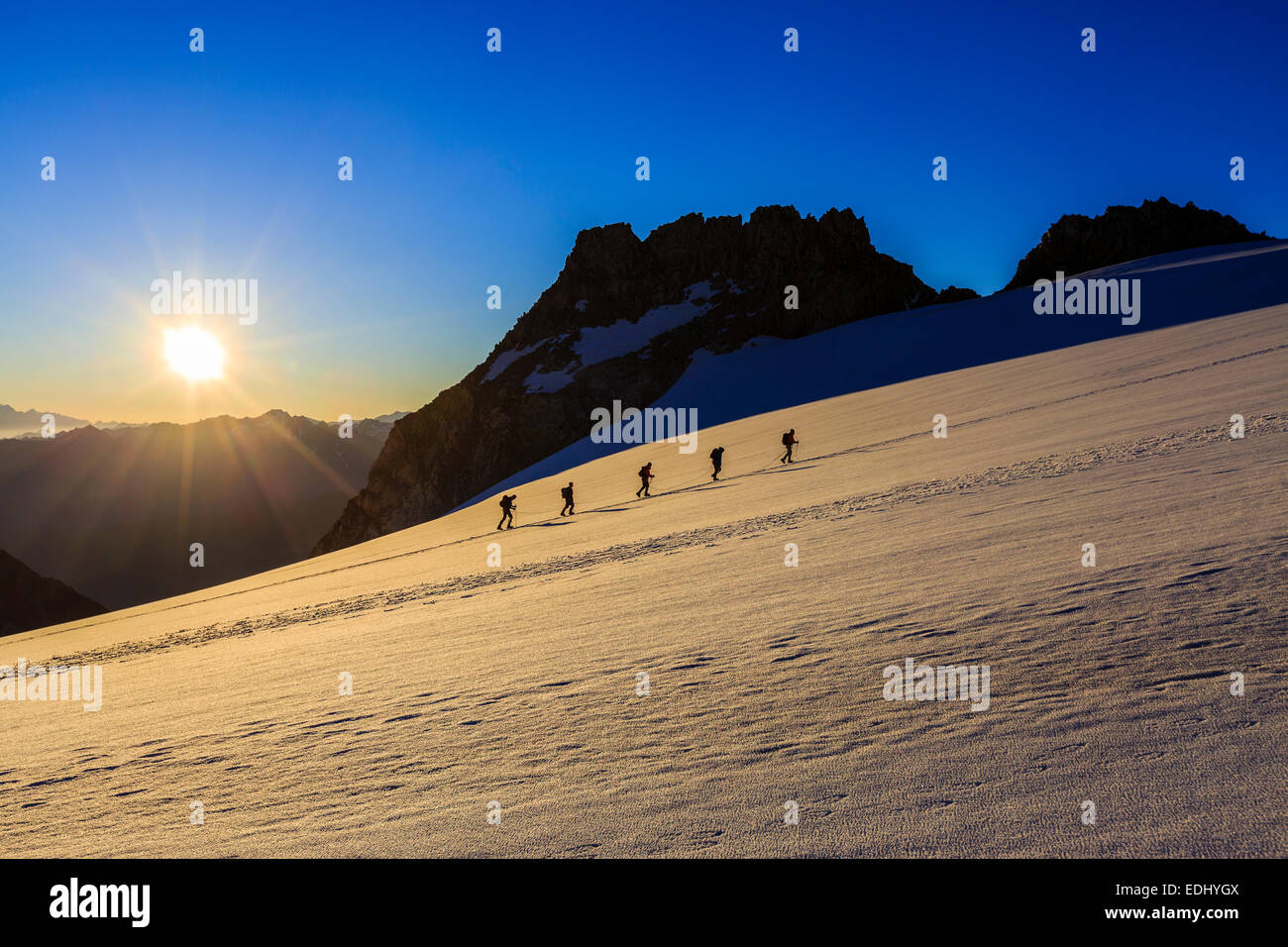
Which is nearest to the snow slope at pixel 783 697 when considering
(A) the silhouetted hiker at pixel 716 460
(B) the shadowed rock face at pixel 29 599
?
(A) the silhouetted hiker at pixel 716 460

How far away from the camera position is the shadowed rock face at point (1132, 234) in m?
68.1

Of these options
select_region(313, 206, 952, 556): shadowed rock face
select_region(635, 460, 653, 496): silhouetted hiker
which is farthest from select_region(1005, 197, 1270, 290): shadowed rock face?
select_region(635, 460, 653, 496): silhouetted hiker

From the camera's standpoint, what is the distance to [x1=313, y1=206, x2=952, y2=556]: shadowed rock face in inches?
2498

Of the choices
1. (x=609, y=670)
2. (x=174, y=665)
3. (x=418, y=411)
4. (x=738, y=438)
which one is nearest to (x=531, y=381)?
(x=418, y=411)

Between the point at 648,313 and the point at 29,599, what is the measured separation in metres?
75.6

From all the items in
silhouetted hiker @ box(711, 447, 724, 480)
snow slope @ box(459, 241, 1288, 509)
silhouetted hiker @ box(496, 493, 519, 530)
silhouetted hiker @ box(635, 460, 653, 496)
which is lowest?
silhouetted hiker @ box(496, 493, 519, 530)

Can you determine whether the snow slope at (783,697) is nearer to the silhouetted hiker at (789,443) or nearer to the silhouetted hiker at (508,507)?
the silhouetted hiker at (789,443)

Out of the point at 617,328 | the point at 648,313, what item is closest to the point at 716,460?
the point at 617,328

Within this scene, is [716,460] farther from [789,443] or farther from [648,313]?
[648,313]

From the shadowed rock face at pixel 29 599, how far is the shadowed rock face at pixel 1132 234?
10661 centimetres

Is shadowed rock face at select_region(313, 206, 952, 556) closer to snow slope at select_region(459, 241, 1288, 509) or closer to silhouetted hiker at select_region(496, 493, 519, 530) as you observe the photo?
snow slope at select_region(459, 241, 1288, 509)

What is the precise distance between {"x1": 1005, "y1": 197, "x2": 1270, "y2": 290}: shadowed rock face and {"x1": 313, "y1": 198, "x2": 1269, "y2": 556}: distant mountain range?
129 mm
